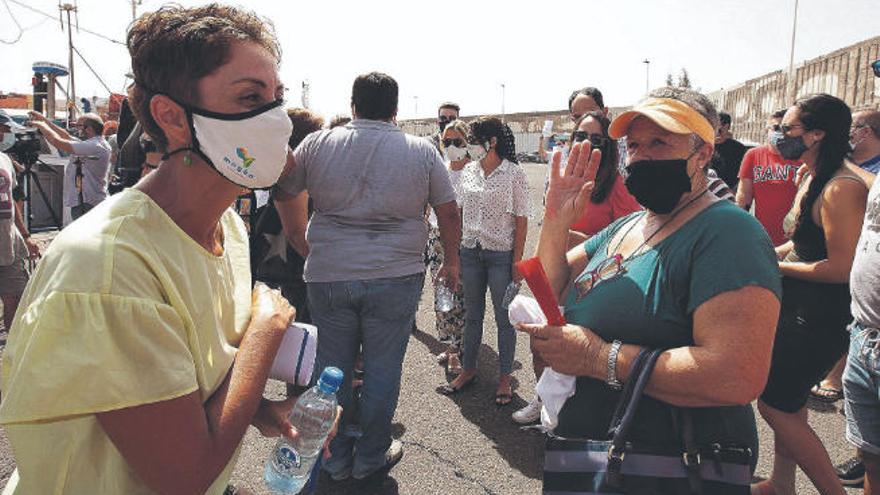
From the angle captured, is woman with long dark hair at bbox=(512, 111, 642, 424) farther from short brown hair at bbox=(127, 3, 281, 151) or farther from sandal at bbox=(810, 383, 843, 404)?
short brown hair at bbox=(127, 3, 281, 151)

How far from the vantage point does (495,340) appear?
226 inches

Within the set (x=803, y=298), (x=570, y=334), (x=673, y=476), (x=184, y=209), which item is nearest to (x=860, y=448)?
(x=803, y=298)

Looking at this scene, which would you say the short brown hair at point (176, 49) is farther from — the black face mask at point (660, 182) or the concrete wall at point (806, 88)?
the concrete wall at point (806, 88)

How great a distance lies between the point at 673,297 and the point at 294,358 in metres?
1.05

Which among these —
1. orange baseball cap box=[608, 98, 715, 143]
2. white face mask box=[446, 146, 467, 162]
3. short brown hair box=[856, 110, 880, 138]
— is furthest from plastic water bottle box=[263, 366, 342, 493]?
short brown hair box=[856, 110, 880, 138]

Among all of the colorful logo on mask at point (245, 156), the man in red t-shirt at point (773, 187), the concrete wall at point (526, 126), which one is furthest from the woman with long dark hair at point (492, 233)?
the concrete wall at point (526, 126)

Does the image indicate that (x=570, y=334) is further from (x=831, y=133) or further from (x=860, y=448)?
(x=831, y=133)

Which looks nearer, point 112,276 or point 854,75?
point 112,276

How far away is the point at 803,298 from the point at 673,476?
5.83 ft

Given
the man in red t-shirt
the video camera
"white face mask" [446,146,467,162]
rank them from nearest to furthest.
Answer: the man in red t-shirt → "white face mask" [446,146,467,162] → the video camera

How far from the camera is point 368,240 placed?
3059 millimetres

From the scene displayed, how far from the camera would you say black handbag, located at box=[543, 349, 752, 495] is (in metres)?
1.58

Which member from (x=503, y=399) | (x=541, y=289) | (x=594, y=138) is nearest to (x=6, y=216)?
(x=503, y=399)

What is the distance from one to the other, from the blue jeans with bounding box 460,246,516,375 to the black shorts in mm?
1864
